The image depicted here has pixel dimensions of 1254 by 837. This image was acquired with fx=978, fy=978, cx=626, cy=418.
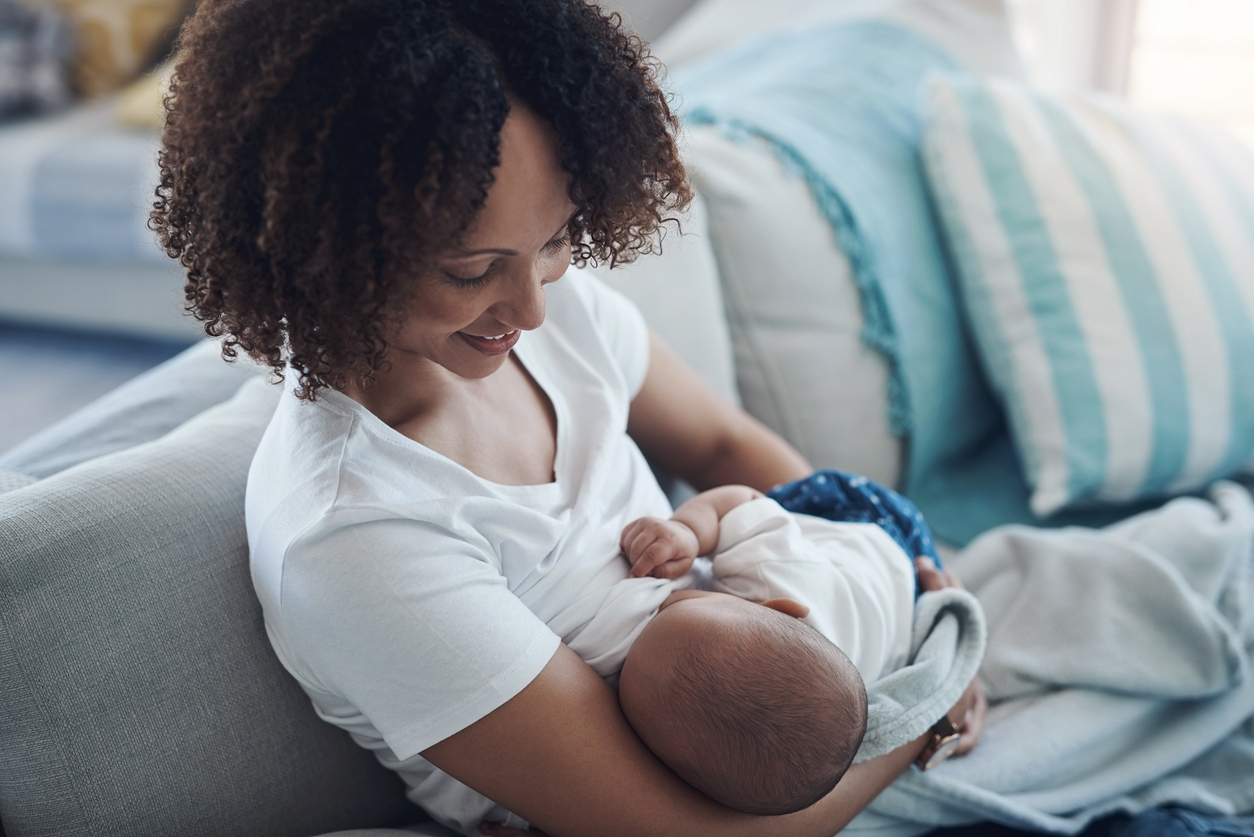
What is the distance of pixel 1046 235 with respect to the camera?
55.7 inches

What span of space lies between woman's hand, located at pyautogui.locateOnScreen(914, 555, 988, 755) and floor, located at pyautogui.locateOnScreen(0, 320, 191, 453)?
237cm

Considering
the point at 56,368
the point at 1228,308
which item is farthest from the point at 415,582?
the point at 56,368

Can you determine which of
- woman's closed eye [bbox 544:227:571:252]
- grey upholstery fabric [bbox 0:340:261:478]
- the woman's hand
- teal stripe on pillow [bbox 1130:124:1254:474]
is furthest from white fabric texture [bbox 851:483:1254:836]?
grey upholstery fabric [bbox 0:340:261:478]

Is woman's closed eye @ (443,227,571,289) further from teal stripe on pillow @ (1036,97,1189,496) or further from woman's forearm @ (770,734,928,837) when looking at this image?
teal stripe on pillow @ (1036,97,1189,496)

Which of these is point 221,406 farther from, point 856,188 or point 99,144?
point 99,144

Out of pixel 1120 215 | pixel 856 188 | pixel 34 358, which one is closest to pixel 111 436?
pixel 856 188

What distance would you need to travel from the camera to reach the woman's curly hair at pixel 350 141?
60 centimetres

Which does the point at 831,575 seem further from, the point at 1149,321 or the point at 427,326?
the point at 1149,321

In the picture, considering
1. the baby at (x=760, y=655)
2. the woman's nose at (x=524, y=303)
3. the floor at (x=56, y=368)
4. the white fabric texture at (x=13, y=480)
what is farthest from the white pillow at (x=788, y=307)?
the floor at (x=56, y=368)

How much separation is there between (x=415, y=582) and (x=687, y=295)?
66 cm

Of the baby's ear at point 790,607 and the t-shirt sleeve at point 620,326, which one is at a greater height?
the t-shirt sleeve at point 620,326

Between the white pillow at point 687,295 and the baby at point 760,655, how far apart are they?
1.04 ft

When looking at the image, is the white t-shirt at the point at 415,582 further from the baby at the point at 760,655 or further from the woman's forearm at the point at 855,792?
the woman's forearm at the point at 855,792

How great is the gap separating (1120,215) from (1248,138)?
1.44 metres
